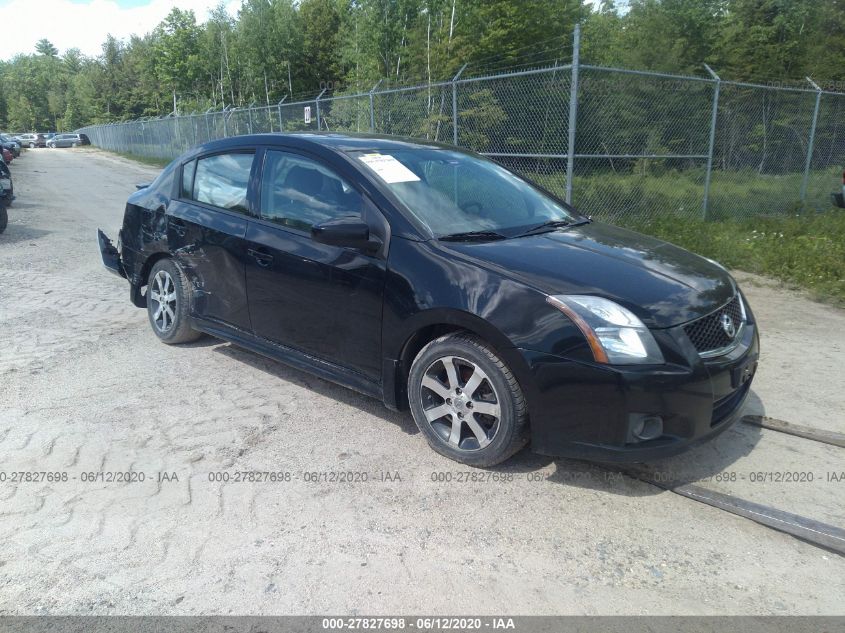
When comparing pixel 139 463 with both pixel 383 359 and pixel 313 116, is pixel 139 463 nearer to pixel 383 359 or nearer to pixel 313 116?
pixel 383 359

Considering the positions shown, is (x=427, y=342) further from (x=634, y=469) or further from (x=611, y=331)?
(x=634, y=469)

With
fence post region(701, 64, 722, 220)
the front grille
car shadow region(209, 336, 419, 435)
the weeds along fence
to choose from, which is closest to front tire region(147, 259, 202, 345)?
car shadow region(209, 336, 419, 435)

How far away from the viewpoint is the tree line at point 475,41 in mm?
27484

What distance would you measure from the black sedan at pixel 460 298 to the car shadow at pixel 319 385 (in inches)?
14.6

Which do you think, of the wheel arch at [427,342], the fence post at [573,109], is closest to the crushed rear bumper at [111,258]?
the wheel arch at [427,342]

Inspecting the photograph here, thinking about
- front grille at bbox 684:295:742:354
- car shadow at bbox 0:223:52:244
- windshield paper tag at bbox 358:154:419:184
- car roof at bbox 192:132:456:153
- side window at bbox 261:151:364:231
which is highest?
car roof at bbox 192:132:456:153

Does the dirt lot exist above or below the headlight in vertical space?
below

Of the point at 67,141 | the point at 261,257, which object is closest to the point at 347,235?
the point at 261,257

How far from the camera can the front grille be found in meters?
3.33

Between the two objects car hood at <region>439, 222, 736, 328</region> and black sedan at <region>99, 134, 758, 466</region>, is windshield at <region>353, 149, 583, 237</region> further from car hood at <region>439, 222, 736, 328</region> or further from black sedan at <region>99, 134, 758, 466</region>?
car hood at <region>439, 222, 736, 328</region>

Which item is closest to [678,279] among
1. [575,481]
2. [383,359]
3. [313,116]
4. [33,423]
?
[575,481]

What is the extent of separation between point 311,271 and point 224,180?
4.42ft

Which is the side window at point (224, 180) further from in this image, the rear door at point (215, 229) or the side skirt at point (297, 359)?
the side skirt at point (297, 359)

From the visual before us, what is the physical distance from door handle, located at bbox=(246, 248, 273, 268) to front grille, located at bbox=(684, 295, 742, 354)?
2.57 meters
